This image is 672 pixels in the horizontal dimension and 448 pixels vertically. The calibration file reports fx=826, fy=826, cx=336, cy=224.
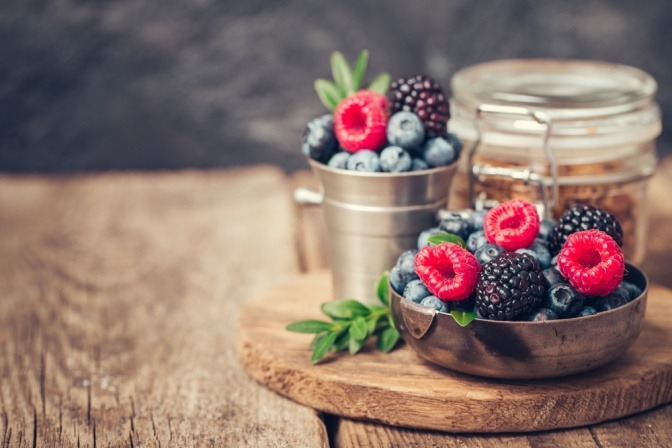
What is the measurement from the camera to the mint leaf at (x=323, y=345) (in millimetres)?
1078

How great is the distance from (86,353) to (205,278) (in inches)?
13.2

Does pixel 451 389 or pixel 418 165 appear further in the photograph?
pixel 418 165

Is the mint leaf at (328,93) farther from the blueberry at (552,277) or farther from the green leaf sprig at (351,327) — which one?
the blueberry at (552,277)

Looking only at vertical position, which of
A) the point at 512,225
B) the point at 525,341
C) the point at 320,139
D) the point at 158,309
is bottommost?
the point at 158,309

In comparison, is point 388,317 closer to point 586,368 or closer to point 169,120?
point 586,368

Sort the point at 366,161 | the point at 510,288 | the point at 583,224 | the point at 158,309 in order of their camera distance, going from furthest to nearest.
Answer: the point at 158,309, the point at 366,161, the point at 583,224, the point at 510,288

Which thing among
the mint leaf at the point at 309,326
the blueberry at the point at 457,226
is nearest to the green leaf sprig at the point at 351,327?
the mint leaf at the point at 309,326

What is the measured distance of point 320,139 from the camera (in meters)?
1.14

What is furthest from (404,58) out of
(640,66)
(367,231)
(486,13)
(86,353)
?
(86,353)

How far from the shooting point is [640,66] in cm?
214

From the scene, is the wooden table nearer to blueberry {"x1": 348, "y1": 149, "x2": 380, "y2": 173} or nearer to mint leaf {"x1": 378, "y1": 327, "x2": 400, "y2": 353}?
mint leaf {"x1": 378, "y1": 327, "x2": 400, "y2": 353}

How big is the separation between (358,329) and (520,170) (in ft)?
1.20

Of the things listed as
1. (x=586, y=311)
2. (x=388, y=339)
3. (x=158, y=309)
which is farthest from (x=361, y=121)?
(x=158, y=309)

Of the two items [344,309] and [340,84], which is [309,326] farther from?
[340,84]
